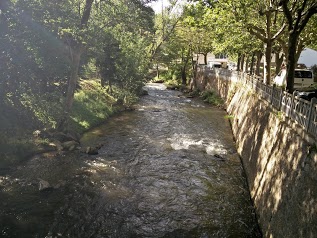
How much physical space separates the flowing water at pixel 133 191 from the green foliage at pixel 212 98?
1458 centimetres

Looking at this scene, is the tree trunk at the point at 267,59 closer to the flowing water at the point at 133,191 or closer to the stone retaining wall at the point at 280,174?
the stone retaining wall at the point at 280,174

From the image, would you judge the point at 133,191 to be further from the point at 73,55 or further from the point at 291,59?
the point at 73,55

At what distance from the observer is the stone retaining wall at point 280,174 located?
7.99m

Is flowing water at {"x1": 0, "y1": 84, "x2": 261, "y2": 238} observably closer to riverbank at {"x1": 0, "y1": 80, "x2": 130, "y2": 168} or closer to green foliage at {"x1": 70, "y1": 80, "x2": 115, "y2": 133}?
riverbank at {"x1": 0, "y1": 80, "x2": 130, "y2": 168}

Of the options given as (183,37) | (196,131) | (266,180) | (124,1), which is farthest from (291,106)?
(183,37)

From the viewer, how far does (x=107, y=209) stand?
1205 cm

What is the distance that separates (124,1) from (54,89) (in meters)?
9.85

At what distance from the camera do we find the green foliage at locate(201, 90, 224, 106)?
36.4 meters

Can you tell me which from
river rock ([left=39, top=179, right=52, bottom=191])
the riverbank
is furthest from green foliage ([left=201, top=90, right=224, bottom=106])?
river rock ([left=39, top=179, right=52, bottom=191])

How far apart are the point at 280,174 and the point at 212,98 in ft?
93.8

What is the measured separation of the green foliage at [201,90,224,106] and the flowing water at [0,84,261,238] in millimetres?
14580

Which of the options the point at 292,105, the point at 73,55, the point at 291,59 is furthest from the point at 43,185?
the point at 291,59

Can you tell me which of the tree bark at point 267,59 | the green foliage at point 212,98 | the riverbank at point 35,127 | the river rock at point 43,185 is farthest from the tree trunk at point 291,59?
the green foliage at point 212,98

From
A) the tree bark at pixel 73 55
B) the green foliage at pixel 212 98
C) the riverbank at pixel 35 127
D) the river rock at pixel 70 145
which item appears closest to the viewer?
the riverbank at pixel 35 127
